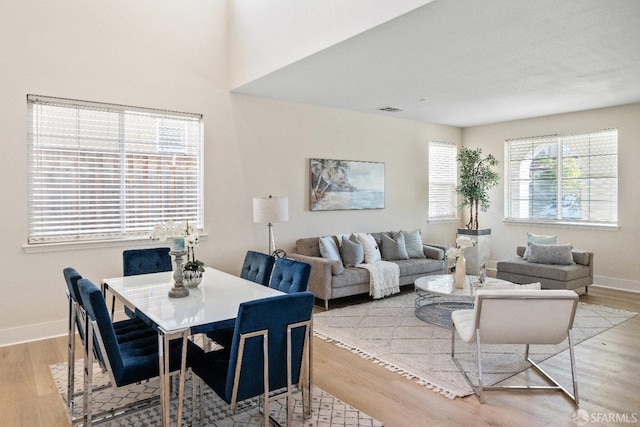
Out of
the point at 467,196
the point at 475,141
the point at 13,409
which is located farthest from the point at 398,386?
the point at 475,141

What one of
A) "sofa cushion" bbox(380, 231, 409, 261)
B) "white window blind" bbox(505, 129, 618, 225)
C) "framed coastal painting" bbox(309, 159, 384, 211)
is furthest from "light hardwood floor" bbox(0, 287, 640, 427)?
"white window blind" bbox(505, 129, 618, 225)

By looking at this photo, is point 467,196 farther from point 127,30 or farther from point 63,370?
point 63,370

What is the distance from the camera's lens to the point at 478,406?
2957 millimetres

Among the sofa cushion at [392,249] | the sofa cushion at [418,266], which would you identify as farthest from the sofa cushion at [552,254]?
the sofa cushion at [392,249]

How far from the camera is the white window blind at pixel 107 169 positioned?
171 inches

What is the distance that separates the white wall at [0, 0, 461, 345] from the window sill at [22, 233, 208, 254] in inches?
1.0

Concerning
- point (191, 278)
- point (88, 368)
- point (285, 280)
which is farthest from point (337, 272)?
point (88, 368)

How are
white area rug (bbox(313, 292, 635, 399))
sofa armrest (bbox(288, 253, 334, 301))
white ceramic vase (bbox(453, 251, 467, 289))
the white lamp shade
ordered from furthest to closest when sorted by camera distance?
1. sofa armrest (bbox(288, 253, 334, 301))
2. the white lamp shade
3. white ceramic vase (bbox(453, 251, 467, 289))
4. white area rug (bbox(313, 292, 635, 399))

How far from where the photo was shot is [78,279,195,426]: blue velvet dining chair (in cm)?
231

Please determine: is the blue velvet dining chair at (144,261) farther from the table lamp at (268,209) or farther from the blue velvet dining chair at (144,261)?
the table lamp at (268,209)

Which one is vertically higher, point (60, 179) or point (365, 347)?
point (60, 179)

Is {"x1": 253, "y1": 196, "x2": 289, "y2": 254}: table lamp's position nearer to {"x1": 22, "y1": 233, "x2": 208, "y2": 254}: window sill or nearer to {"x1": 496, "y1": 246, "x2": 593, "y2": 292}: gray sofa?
{"x1": 22, "y1": 233, "x2": 208, "y2": 254}: window sill

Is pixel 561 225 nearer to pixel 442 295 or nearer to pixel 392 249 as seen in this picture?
pixel 392 249

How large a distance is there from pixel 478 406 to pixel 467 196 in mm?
5162
